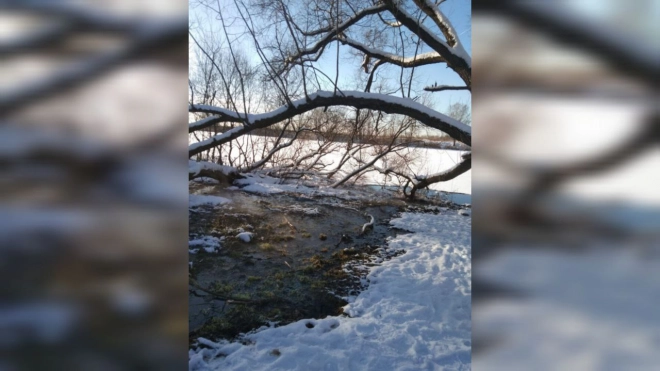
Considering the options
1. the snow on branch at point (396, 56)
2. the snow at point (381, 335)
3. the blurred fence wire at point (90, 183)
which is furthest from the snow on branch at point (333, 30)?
the blurred fence wire at point (90, 183)

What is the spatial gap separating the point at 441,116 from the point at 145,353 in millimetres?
3289

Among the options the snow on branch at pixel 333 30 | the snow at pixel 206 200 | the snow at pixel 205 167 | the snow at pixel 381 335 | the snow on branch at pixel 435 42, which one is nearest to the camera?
the snow at pixel 381 335

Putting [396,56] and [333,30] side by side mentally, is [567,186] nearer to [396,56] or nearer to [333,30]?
[333,30]

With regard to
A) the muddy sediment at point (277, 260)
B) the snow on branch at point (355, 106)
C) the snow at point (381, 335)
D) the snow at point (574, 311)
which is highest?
the snow on branch at point (355, 106)

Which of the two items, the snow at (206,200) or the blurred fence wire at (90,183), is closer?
the blurred fence wire at (90,183)

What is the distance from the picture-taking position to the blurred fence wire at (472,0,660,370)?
33 centimetres

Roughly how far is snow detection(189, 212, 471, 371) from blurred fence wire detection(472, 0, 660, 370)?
219 centimetres

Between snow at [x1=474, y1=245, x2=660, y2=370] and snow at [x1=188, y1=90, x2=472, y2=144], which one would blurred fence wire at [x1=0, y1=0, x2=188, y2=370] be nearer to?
snow at [x1=474, y1=245, x2=660, y2=370]

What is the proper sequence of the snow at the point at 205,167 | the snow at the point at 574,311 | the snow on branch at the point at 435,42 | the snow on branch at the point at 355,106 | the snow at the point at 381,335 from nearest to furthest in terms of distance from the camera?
1. the snow at the point at 574,311
2. the snow at the point at 381,335
3. the snow on branch at the point at 355,106
4. the snow on branch at the point at 435,42
5. the snow at the point at 205,167

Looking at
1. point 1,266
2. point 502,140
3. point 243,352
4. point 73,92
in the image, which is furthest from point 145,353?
point 243,352

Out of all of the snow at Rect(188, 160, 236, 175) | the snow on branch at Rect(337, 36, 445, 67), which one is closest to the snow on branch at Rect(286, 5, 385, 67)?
the snow on branch at Rect(337, 36, 445, 67)

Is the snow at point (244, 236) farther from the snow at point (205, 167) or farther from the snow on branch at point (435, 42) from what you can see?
the snow on branch at point (435, 42)

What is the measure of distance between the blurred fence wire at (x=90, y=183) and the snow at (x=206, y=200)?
571 cm

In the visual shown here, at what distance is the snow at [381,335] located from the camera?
2.29m
